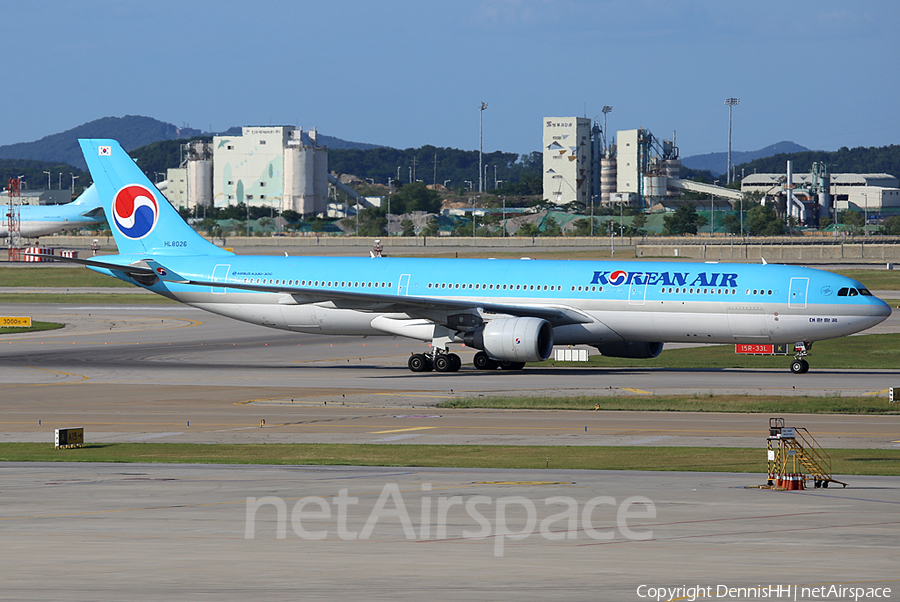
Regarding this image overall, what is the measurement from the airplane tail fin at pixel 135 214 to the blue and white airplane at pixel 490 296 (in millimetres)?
69

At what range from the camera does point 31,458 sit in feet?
89.6

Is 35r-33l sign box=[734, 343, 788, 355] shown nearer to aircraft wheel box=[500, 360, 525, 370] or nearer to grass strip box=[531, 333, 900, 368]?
grass strip box=[531, 333, 900, 368]

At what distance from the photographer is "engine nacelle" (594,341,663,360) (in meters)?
47.7

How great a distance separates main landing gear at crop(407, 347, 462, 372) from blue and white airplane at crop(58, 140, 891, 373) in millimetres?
53

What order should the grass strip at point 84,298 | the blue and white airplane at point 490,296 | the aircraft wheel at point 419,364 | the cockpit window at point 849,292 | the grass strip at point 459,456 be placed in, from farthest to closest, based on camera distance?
the grass strip at point 84,298, the aircraft wheel at point 419,364, the blue and white airplane at point 490,296, the cockpit window at point 849,292, the grass strip at point 459,456

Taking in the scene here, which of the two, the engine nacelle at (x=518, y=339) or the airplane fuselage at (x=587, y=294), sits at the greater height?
the airplane fuselage at (x=587, y=294)

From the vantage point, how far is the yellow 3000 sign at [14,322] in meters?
66.9

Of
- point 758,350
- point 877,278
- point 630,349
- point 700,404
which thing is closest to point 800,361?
point 630,349

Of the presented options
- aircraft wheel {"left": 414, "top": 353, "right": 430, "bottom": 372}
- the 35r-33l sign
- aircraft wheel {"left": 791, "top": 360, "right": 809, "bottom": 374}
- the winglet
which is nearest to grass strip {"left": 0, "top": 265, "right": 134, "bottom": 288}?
the winglet

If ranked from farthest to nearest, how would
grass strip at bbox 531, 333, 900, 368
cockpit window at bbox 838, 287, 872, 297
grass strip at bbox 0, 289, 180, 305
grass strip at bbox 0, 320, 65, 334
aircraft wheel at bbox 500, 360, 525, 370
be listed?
grass strip at bbox 0, 289, 180, 305, grass strip at bbox 0, 320, 65, 334, grass strip at bbox 531, 333, 900, 368, aircraft wheel at bbox 500, 360, 525, 370, cockpit window at bbox 838, 287, 872, 297

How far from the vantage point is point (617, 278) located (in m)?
46.2

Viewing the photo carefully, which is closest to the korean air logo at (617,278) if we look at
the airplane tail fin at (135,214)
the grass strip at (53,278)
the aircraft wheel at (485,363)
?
the aircraft wheel at (485,363)

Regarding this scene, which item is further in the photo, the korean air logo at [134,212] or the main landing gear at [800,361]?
the korean air logo at [134,212]

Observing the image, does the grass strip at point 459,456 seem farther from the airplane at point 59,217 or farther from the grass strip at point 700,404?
the airplane at point 59,217
